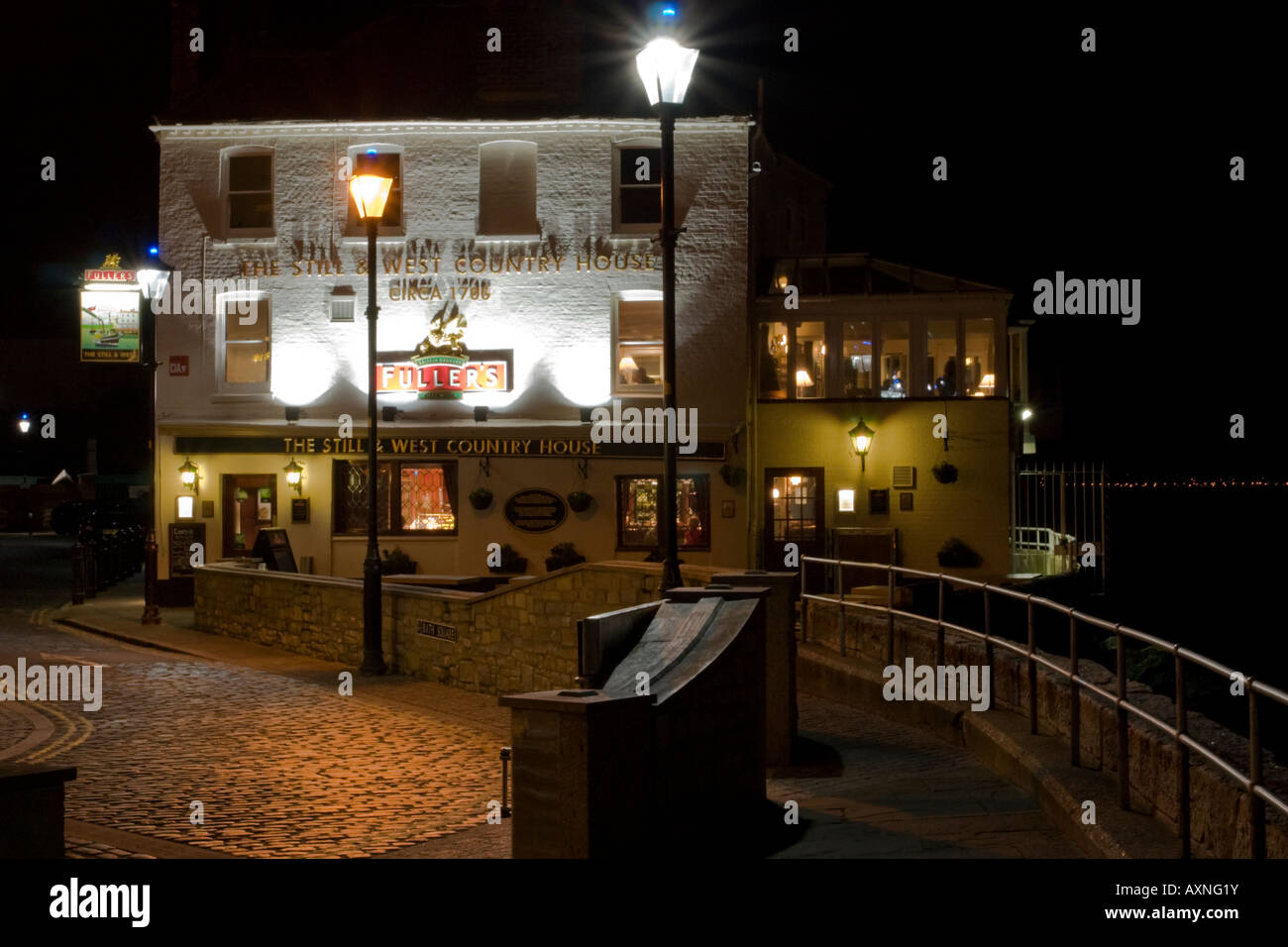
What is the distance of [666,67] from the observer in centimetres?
1169

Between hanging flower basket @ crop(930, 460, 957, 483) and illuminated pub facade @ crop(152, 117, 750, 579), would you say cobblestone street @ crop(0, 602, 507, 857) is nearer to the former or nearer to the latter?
illuminated pub facade @ crop(152, 117, 750, 579)

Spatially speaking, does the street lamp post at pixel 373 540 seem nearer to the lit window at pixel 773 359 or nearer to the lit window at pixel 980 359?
the lit window at pixel 773 359

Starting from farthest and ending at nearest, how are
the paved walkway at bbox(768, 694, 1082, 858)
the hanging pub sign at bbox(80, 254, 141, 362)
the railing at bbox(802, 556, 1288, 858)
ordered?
the hanging pub sign at bbox(80, 254, 141, 362), the paved walkway at bbox(768, 694, 1082, 858), the railing at bbox(802, 556, 1288, 858)

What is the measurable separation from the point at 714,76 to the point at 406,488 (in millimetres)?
11496

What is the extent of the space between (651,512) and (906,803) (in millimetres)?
16957

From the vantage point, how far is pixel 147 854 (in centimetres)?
818

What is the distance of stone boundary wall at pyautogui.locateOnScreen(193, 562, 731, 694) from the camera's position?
47.6 feet

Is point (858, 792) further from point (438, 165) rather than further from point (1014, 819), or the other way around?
point (438, 165)

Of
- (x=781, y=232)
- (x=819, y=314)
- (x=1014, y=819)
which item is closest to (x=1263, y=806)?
(x=1014, y=819)

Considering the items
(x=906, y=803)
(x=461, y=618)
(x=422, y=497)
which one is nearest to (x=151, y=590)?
(x=422, y=497)

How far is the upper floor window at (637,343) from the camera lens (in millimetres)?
25953

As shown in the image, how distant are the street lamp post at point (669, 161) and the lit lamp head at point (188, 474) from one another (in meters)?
16.1

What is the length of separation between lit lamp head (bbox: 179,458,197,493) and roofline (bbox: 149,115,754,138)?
6.25 m

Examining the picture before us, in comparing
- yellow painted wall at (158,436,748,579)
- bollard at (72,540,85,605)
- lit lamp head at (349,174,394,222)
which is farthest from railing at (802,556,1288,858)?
bollard at (72,540,85,605)
